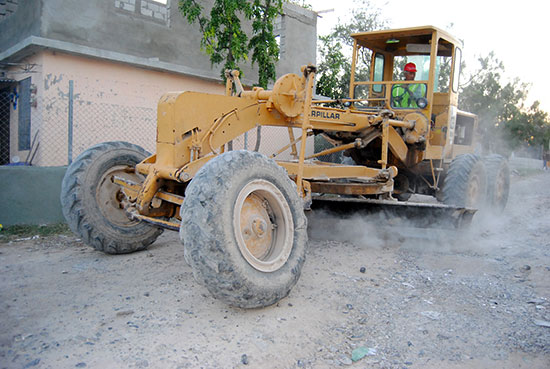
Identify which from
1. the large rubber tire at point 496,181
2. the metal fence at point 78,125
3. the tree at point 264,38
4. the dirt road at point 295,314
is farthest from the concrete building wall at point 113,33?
the large rubber tire at point 496,181

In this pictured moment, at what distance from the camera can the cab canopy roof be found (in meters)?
6.50

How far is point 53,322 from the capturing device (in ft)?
10.2

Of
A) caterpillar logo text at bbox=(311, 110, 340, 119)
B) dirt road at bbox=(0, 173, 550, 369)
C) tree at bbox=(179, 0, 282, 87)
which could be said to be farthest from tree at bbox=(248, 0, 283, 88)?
dirt road at bbox=(0, 173, 550, 369)

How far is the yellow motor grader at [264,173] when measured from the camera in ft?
10.2

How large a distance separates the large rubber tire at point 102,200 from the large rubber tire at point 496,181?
227 inches

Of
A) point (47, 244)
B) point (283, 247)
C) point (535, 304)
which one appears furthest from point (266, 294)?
point (47, 244)

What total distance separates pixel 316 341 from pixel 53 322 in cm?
191

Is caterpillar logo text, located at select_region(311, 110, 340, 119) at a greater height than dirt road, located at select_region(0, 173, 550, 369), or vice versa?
caterpillar logo text, located at select_region(311, 110, 340, 119)

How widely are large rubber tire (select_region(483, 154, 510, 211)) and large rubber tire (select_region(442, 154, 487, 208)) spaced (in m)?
0.93

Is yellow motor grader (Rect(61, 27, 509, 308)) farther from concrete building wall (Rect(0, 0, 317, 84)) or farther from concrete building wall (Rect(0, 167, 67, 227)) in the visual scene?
concrete building wall (Rect(0, 0, 317, 84))

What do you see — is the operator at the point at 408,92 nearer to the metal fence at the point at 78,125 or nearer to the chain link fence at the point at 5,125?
the metal fence at the point at 78,125

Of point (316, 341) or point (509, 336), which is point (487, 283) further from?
point (316, 341)

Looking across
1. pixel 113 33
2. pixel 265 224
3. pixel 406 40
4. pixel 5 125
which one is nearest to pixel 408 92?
pixel 406 40

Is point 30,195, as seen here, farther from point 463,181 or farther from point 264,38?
point 463,181
